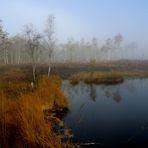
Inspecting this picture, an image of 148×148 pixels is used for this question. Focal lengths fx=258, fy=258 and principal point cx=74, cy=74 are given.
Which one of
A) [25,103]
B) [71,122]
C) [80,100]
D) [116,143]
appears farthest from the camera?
[80,100]

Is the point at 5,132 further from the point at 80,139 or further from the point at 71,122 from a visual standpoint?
the point at 71,122

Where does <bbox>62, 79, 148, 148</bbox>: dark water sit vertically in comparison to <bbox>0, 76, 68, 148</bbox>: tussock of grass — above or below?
below

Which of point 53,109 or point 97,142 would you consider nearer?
point 97,142

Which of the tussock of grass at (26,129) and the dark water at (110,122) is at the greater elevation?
the tussock of grass at (26,129)

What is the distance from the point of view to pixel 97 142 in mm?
9719

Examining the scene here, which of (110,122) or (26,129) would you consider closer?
(26,129)

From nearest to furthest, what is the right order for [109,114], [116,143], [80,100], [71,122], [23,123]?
[23,123] → [116,143] → [71,122] → [109,114] → [80,100]

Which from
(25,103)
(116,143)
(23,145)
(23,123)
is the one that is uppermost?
(25,103)

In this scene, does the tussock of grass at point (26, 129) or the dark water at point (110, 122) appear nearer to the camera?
the tussock of grass at point (26, 129)

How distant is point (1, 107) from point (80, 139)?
11.9ft

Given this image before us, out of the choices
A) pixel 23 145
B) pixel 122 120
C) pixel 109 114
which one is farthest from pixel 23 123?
pixel 109 114

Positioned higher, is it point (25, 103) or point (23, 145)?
point (25, 103)

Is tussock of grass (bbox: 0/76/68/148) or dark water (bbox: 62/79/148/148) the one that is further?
dark water (bbox: 62/79/148/148)

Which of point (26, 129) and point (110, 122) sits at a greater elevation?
point (26, 129)
